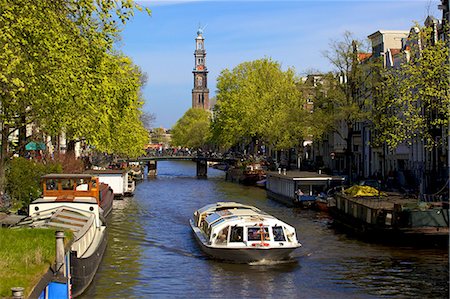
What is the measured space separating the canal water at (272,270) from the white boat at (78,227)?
1033 mm

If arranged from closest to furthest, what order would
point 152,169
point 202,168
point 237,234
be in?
point 237,234, point 202,168, point 152,169

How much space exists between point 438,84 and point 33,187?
24243mm

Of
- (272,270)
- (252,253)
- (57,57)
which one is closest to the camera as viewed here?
(57,57)

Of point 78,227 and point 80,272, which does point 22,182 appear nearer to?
point 78,227

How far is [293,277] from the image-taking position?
97.5 feet

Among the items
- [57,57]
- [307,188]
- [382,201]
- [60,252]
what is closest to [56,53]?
[57,57]

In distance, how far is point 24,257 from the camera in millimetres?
17562

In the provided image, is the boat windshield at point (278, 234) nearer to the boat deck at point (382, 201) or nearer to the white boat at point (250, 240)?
the white boat at point (250, 240)

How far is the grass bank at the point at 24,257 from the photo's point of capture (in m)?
15.3

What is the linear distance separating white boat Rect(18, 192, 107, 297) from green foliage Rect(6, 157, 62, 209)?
23.8ft

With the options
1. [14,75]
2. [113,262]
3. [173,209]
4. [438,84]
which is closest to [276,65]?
[173,209]

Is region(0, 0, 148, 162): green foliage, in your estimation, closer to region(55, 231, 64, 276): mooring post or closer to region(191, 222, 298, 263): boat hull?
region(55, 231, 64, 276): mooring post

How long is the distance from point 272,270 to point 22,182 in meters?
17.7

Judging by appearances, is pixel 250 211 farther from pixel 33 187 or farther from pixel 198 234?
pixel 33 187
